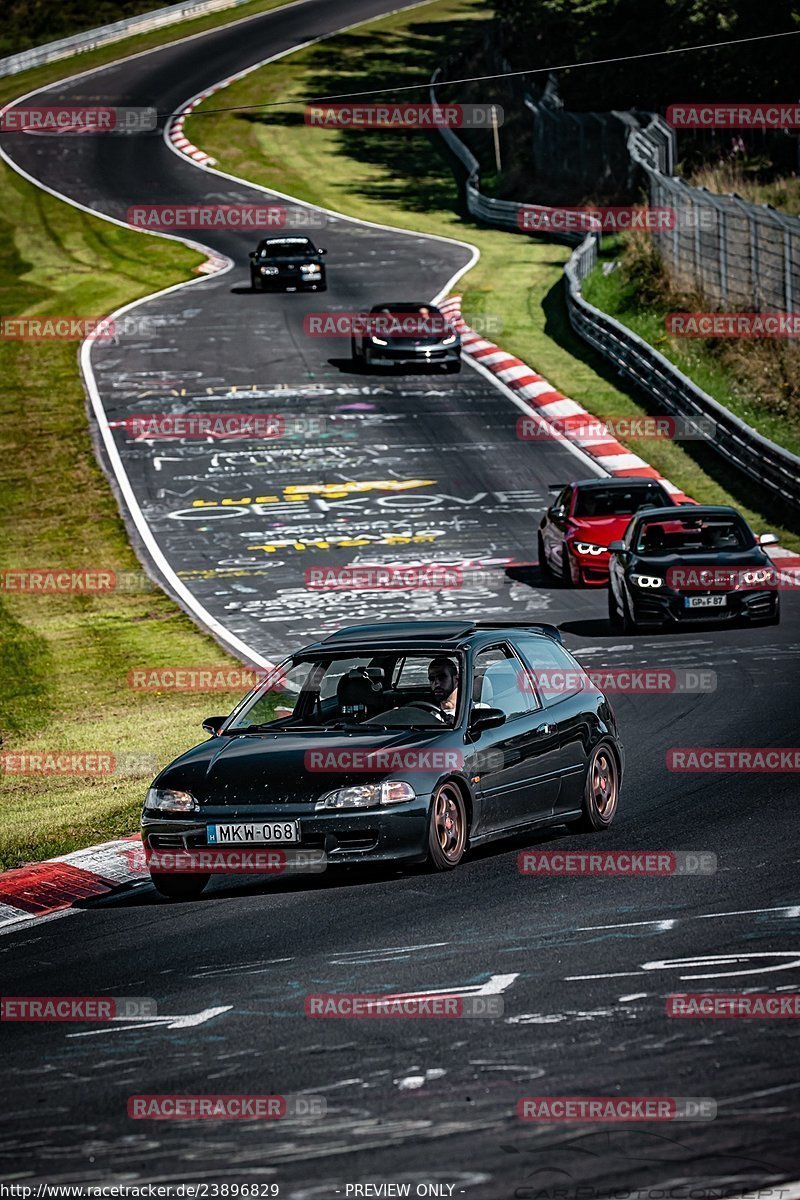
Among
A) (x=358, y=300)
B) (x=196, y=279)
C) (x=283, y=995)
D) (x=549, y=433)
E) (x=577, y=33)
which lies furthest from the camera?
(x=577, y=33)

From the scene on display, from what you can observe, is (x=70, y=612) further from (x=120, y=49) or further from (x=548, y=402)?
Answer: (x=120, y=49)

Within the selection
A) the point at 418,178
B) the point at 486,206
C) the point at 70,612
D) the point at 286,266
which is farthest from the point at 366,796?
the point at 418,178

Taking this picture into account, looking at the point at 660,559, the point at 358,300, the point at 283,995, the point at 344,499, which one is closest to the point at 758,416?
the point at 344,499

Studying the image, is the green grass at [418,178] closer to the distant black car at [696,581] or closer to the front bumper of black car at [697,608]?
the distant black car at [696,581]

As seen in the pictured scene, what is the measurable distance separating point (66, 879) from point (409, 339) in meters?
31.3

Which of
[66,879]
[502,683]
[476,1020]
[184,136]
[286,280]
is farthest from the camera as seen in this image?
[184,136]

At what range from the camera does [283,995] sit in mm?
7992

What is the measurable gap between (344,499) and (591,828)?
20681mm

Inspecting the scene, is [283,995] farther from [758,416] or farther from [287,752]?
[758,416]

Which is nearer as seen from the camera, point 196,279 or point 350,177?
point 196,279

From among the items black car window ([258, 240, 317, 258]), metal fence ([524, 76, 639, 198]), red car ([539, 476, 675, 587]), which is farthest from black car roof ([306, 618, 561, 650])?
metal fence ([524, 76, 639, 198])

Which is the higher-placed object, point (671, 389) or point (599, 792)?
point (599, 792)

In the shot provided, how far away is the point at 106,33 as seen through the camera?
92688 millimetres

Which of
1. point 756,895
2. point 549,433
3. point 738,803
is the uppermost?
point 756,895
